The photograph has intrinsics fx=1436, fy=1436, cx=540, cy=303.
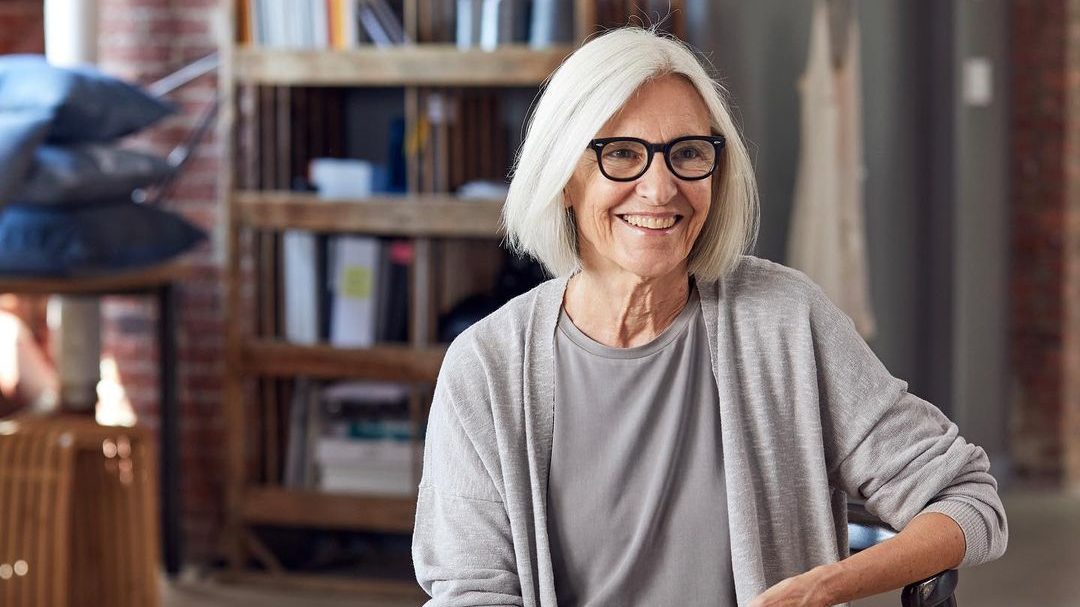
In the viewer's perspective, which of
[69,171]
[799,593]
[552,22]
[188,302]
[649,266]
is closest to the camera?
[799,593]

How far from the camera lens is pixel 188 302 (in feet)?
12.9

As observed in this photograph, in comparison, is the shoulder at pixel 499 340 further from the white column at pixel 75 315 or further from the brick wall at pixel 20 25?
the brick wall at pixel 20 25

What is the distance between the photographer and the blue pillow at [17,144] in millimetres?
3008

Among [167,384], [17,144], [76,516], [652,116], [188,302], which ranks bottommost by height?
[76,516]

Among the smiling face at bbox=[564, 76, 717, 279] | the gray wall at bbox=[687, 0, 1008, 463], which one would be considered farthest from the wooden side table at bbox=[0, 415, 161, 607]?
the gray wall at bbox=[687, 0, 1008, 463]

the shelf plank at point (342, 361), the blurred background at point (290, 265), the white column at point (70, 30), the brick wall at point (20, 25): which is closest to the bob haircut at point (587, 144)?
the blurred background at point (290, 265)

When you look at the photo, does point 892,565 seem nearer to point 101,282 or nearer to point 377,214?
point 377,214

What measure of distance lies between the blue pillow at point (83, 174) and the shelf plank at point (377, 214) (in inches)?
12.2

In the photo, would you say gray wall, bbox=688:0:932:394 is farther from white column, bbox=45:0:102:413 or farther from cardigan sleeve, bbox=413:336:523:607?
cardigan sleeve, bbox=413:336:523:607

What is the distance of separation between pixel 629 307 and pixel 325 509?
2197 mm

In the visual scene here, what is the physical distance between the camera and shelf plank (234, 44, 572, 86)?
11.1ft

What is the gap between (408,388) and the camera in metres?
3.67

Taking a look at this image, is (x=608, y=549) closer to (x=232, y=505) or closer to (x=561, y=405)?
(x=561, y=405)

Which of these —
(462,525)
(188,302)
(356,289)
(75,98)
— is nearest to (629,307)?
(462,525)
